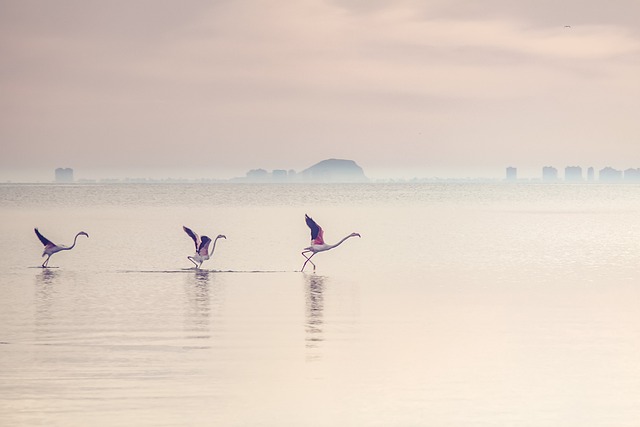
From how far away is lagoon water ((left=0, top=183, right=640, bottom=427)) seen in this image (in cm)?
1334

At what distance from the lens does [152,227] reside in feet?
188

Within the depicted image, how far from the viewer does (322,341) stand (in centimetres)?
1811

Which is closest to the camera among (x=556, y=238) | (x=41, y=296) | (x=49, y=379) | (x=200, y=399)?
(x=200, y=399)

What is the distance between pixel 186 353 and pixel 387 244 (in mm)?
26748

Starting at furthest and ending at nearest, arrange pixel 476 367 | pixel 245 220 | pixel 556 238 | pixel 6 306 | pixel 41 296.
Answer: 1. pixel 245 220
2. pixel 556 238
3. pixel 41 296
4. pixel 6 306
5. pixel 476 367

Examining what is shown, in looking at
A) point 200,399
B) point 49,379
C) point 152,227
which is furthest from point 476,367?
point 152,227

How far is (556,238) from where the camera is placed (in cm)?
4766

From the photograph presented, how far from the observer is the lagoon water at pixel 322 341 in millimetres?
13336

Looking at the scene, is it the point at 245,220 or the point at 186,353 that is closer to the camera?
the point at 186,353

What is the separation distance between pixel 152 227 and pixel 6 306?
114ft

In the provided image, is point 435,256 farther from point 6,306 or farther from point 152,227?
point 152,227

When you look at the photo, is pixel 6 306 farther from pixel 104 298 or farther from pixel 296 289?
pixel 296 289

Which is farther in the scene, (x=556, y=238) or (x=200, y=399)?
(x=556, y=238)

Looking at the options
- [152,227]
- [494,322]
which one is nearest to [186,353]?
[494,322]
